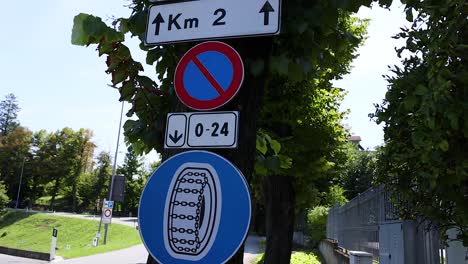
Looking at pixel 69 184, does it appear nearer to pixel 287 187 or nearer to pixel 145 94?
pixel 287 187

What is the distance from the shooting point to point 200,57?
321 centimetres

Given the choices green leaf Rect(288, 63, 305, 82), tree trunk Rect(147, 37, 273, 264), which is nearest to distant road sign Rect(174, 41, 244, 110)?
tree trunk Rect(147, 37, 273, 264)

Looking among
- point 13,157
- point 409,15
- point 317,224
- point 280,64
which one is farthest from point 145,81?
point 13,157

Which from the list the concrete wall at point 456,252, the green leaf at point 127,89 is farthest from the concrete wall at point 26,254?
the green leaf at point 127,89

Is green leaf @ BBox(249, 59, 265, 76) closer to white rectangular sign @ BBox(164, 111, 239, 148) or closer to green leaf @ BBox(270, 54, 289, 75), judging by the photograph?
green leaf @ BBox(270, 54, 289, 75)

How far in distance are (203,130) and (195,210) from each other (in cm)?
51

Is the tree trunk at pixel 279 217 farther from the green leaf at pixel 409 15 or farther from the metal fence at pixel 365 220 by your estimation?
the green leaf at pixel 409 15

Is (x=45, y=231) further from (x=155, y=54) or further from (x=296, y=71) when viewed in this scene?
(x=296, y=71)

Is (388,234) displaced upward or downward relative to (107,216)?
downward

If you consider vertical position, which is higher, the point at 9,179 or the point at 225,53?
the point at 9,179

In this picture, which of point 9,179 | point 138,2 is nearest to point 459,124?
point 138,2

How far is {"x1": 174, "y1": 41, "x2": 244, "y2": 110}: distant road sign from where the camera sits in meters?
3.10

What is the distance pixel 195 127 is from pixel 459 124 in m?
1.86

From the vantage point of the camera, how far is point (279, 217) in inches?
513
